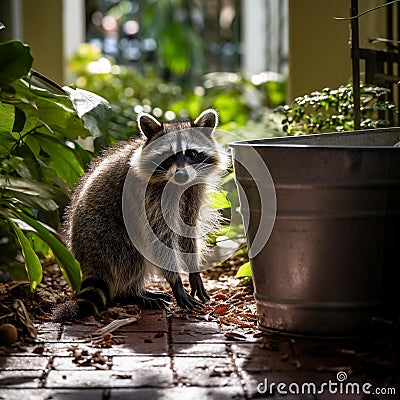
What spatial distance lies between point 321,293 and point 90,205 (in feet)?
3.92

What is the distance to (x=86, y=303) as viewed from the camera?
360cm

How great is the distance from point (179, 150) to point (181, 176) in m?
0.11

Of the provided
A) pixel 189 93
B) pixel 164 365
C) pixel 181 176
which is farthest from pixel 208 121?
pixel 189 93

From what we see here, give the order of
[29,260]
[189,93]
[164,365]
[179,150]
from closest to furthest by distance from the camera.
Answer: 1. [164,365]
2. [29,260]
3. [179,150]
4. [189,93]

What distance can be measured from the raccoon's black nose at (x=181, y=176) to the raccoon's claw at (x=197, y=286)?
1.40ft

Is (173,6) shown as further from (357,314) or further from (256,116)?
(357,314)

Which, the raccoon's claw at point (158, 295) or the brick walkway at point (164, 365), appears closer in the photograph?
the brick walkway at point (164, 365)

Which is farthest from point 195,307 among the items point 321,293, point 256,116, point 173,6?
point 173,6

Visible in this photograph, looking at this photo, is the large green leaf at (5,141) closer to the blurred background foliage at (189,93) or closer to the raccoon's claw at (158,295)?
the raccoon's claw at (158,295)

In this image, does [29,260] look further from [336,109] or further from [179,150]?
[336,109]

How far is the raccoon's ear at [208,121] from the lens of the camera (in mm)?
3854

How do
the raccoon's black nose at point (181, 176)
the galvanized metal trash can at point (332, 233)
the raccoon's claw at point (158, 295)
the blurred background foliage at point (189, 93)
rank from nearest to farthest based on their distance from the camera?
the galvanized metal trash can at point (332, 233) < the raccoon's black nose at point (181, 176) < the raccoon's claw at point (158, 295) < the blurred background foliage at point (189, 93)

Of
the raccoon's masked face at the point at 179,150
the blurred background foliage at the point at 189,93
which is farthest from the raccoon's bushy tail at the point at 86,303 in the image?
the blurred background foliage at the point at 189,93

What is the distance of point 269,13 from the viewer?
30.9 ft
